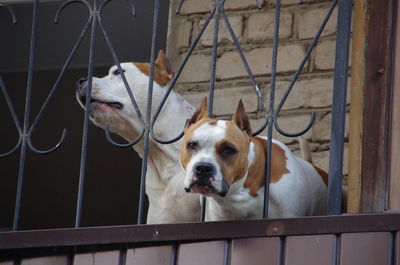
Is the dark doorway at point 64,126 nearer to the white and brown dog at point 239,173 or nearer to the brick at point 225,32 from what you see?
the brick at point 225,32

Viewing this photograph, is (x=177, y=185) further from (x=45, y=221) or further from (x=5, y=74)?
(x=45, y=221)

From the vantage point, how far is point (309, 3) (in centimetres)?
638

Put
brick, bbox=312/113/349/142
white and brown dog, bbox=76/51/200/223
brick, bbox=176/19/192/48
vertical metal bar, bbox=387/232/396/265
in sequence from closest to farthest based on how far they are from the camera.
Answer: vertical metal bar, bbox=387/232/396/265 < white and brown dog, bbox=76/51/200/223 < brick, bbox=312/113/349/142 < brick, bbox=176/19/192/48

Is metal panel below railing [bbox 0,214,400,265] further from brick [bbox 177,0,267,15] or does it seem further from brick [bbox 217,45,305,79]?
brick [bbox 177,0,267,15]

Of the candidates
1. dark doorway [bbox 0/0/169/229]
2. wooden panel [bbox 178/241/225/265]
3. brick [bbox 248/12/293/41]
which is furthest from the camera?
dark doorway [bbox 0/0/169/229]

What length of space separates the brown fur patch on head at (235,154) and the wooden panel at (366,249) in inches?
17.4

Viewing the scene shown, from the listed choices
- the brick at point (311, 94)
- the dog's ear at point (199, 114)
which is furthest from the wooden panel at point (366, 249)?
the brick at point (311, 94)

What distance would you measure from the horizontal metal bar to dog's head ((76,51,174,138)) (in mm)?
695

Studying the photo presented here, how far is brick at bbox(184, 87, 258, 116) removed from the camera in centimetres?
630

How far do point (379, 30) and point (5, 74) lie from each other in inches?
128

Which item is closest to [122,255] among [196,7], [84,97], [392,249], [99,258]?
[99,258]

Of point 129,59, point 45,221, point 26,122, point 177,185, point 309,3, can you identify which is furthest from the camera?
point 45,221

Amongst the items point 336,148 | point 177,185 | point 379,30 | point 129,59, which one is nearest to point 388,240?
point 336,148

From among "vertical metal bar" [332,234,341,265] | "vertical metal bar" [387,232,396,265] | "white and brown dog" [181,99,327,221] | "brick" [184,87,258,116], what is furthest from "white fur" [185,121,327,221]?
"brick" [184,87,258,116]
